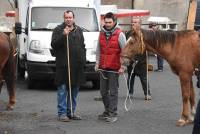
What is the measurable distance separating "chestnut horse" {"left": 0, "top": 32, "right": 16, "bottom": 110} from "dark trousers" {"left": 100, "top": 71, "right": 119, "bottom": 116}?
5.61 feet

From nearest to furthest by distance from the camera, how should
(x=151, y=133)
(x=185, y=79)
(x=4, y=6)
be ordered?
(x=151, y=133)
(x=185, y=79)
(x=4, y=6)

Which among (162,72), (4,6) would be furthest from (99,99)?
(4,6)

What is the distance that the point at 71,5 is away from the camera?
49.8 ft

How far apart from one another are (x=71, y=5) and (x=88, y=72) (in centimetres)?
219

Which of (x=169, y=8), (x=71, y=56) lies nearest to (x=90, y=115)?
(x=71, y=56)

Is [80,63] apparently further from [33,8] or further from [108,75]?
[33,8]

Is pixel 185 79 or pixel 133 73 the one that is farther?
pixel 133 73

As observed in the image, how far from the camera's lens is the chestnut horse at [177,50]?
9391mm

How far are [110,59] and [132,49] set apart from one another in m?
0.47

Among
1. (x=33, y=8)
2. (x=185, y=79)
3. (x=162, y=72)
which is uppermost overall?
(x=33, y=8)

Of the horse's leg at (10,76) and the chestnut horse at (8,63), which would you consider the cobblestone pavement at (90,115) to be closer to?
the horse's leg at (10,76)

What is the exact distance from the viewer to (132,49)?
9.46 metres

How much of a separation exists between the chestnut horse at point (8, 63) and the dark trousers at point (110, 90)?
1.71 metres

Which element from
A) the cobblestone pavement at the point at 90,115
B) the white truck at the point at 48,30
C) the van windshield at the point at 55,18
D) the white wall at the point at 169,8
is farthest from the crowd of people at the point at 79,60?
the white wall at the point at 169,8
